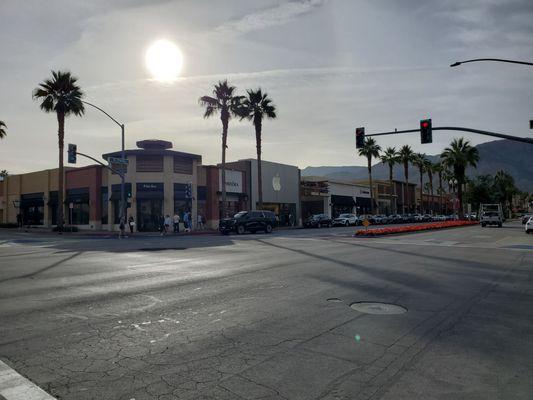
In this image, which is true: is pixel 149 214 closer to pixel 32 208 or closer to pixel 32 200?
pixel 32 200

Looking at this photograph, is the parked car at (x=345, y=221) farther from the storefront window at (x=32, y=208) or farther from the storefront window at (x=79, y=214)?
the storefront window at (x=32, y=208)

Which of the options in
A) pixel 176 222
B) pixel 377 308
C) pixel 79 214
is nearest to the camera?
pixel 377 308

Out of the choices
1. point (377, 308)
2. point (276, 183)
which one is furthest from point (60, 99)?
point (377, 308)

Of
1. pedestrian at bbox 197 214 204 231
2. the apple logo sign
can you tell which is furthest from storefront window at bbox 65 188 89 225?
the apple logo sign

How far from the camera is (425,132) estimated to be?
74.9 ft

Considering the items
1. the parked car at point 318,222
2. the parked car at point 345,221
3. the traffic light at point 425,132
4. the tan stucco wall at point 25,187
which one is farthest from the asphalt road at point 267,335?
the tan stucco wall at point 25,187

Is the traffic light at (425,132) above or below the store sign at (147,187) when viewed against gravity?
above

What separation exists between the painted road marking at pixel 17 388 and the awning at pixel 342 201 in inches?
2486

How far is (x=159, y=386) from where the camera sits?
379cm

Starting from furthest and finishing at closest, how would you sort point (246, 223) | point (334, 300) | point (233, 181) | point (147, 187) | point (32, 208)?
point (32, 208) → point (233, 181) → point (147, 187) → point (246, 223) → point (334, 300)

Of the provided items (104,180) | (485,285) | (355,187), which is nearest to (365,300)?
(485,285)

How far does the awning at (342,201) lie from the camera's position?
2613 inches

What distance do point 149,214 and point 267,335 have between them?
3745 cm

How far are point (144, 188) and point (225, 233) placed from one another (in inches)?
457
